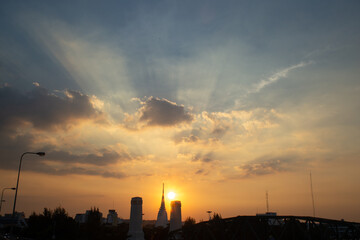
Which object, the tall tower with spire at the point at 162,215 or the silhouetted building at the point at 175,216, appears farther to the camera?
the tall tower with spire at the point at 162,215

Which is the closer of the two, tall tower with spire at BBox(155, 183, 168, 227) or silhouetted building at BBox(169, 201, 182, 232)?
silhouetted building at BBox(169, 201, 182, 232)

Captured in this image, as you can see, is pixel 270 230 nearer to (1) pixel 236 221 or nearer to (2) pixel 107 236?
(1) pixel 236 221

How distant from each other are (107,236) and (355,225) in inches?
1955

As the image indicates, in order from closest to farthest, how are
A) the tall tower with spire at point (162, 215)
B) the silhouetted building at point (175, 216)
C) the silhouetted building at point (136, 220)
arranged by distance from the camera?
the silhouetted building at point (136, 220)
the silhouetted building at point (175, 216)
the tall tower with spire at point (162, 215)

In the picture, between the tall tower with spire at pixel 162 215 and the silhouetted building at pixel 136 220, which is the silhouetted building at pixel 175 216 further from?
the tall tower with spire at pixel 162 215

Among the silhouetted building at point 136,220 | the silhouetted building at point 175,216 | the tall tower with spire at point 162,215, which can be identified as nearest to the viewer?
the silhouetted building at point 136,220

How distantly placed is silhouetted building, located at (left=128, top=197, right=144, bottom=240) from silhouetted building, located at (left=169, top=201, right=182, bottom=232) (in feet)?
41.3

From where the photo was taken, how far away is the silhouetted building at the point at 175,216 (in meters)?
77.3

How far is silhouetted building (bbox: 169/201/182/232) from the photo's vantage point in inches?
3044

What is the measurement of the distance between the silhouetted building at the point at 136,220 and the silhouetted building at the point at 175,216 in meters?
12.6

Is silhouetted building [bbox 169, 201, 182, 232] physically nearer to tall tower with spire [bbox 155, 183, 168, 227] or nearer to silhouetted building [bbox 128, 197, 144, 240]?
silhouetted building [bbox 128, 197, 144, 240]

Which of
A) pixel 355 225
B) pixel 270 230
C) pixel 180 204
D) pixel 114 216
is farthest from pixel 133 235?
pixel 114 216

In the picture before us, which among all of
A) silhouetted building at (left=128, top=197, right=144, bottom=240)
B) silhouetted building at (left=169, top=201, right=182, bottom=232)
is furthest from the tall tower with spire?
silhouetted building at (left=128, top=197, right=144, bottom=240)

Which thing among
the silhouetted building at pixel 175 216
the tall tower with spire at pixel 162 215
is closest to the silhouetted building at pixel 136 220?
the silhouetted building at pixel 175 216
